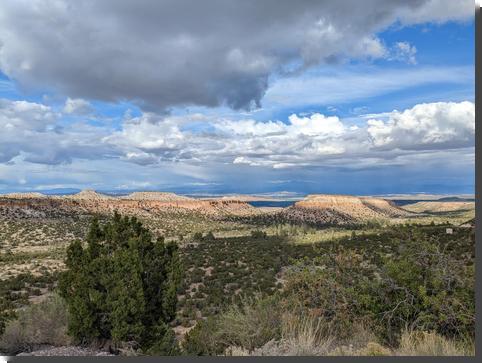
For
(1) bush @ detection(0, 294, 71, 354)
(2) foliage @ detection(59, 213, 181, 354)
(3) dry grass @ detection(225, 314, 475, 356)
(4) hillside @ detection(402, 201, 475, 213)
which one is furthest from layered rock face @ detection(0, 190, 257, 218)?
(3) dry grass @ detection(225, 314, 475, 356)

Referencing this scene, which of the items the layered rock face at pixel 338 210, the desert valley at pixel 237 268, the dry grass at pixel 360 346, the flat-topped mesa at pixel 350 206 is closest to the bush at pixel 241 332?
the desert valley at pixel 237 268

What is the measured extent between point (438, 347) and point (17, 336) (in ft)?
34.2

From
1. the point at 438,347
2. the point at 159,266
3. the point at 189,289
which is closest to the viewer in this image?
the point at 438,347

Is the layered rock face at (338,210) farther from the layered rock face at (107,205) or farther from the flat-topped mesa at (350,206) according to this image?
the layered rock face at (107,205)

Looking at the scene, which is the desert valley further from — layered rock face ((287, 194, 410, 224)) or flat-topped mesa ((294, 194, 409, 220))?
flat-topped mesa ((294, 194, 409, 220))

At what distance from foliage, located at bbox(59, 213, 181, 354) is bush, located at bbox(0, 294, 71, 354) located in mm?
1612

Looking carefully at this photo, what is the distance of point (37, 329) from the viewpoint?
12914 mm

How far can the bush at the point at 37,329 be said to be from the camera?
12.0m

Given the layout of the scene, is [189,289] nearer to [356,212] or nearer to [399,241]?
[399,241]

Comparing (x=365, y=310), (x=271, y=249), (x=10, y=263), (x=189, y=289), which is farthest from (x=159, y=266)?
(x=10, y=263)

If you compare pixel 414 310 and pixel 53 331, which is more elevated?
pixel 414 310

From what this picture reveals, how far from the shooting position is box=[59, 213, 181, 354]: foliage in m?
10.7

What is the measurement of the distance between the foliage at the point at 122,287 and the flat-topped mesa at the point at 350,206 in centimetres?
12106

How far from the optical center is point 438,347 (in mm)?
6879
